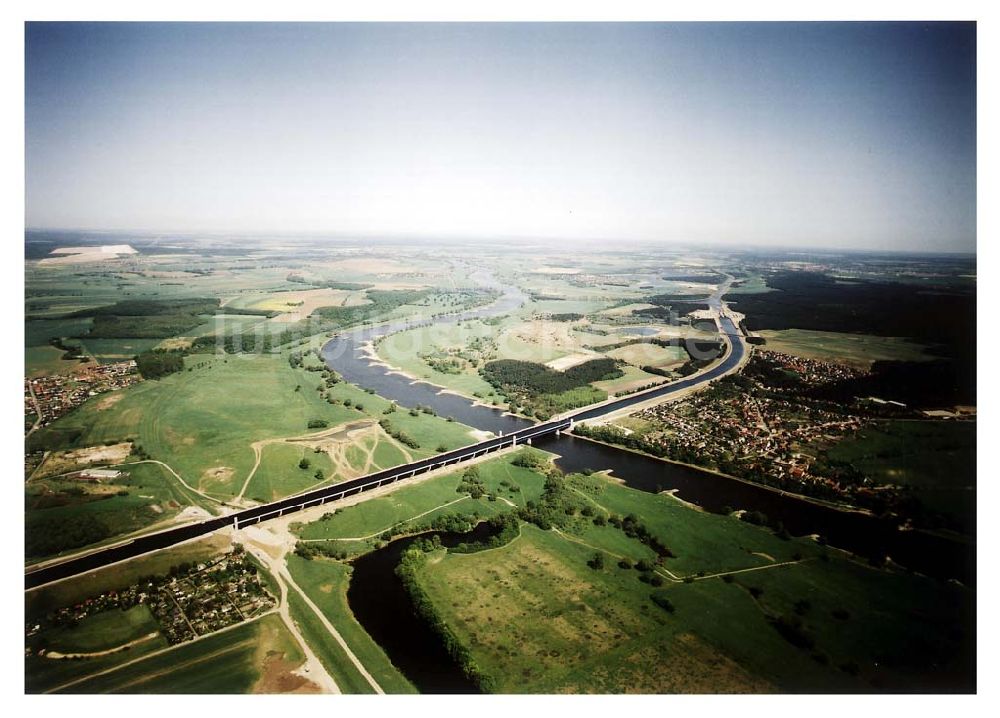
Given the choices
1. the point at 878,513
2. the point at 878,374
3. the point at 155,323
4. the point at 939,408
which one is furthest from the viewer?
the point at 155,323

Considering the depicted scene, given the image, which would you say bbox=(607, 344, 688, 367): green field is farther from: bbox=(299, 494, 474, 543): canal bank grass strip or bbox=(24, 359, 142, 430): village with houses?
bbox=(24, 359, 142, 430): village with houses

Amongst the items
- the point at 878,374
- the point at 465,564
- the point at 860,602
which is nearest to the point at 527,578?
the point at 465,564

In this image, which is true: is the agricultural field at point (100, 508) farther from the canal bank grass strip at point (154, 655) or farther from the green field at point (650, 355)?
the green field at point (650, 355)

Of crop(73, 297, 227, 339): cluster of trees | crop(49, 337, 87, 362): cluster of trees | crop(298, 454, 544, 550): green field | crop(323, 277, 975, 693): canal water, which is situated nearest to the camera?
crop(323, 277, 975, 693): canal water

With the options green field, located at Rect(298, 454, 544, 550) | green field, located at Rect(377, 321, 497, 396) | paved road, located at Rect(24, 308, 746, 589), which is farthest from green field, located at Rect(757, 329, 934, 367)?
green field, located at Rect(298, 454, 544, 550)

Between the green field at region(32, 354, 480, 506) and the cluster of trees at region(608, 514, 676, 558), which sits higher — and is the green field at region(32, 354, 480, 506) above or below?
above

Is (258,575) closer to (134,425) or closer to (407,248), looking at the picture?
(134,425)

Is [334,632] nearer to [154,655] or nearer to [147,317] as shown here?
[154,655]
